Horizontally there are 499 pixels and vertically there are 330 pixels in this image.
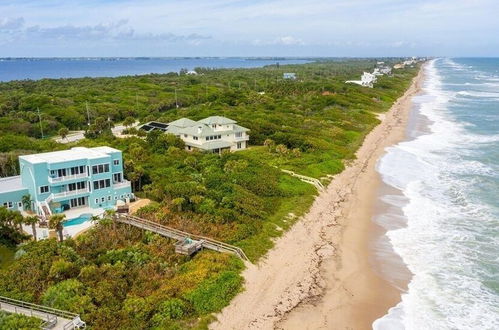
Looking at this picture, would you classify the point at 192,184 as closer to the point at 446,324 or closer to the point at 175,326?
the point at 175,326

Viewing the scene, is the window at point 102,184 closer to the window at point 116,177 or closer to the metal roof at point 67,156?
the window at point 116,177

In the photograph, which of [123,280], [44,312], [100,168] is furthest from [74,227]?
[44,312]

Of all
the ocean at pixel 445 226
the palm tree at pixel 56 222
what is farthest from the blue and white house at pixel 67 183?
the ocean at pixel 445 226

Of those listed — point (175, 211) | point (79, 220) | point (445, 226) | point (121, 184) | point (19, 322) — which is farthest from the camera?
point (121, 184)

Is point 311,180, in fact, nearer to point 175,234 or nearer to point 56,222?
point 175,234

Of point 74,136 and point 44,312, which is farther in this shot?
point 74,136

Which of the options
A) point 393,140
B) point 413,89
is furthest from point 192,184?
point 413,89

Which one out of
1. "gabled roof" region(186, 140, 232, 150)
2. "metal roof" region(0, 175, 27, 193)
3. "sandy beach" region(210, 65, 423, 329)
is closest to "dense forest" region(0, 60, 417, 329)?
"sandy beach" region(210, 65, 423, 329)
